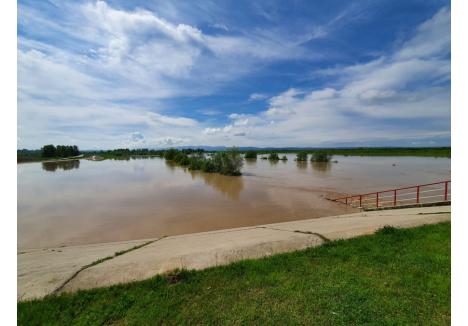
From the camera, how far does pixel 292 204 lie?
16.7 meters

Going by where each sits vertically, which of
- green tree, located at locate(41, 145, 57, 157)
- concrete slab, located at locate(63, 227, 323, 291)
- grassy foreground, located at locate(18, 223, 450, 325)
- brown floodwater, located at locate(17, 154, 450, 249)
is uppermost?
green tree, located at locate(41, 145, 57, 157)

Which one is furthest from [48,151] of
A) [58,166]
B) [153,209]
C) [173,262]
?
[173,262]

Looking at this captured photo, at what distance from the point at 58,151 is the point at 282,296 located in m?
111

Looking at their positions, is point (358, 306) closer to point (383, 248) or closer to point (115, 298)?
point (383, 248)

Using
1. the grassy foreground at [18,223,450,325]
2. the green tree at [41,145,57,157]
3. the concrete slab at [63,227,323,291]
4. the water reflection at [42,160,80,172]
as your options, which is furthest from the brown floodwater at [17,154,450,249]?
the green tree at [41,145,57,157]

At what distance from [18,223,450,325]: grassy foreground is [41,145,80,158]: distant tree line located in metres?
104

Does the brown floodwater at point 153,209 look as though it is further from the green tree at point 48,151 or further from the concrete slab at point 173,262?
the green tree at point 48,151

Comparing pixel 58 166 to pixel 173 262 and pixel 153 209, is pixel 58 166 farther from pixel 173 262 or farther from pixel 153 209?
pixel 173 262

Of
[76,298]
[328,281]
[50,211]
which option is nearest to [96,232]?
[50,211]

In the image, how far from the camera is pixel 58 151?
86.9m

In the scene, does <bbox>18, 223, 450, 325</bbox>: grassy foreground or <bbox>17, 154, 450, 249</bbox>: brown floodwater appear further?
<bbox>17, 154, 450, 249</bbox>: brown floodwater

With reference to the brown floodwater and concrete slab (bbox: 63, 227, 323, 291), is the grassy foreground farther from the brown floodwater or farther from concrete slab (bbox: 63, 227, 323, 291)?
the brown floodwater

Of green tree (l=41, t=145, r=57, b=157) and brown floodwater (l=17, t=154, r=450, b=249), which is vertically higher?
green tree (l=41, t=145, r=57, b=157)

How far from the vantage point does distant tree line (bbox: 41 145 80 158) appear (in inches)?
3209
